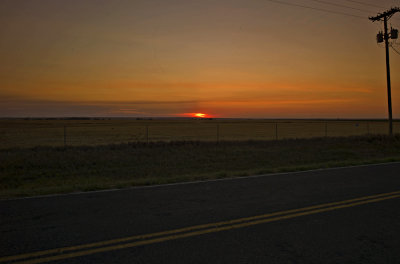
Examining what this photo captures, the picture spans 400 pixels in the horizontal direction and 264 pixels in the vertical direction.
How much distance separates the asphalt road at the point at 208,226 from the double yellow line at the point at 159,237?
2cm

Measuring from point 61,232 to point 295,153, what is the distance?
1747 cm

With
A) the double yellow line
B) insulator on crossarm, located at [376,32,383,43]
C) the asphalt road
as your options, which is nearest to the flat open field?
insulator on crossarm, located at [376,32,383,43]

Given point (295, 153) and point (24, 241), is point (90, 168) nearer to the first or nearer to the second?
point (24, 241)

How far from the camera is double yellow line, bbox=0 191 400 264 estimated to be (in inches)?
155

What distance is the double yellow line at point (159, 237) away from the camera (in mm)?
3926

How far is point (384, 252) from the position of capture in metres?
4.15

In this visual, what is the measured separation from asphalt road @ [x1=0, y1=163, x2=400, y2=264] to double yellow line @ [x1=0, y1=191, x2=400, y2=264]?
0.02m

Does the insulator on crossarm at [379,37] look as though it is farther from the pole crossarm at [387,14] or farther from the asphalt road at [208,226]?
the asphalt road at [208,226]

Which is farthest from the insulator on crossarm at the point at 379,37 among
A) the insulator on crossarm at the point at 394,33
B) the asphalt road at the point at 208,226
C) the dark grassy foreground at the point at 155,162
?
the asphalt road at the point at 208,226

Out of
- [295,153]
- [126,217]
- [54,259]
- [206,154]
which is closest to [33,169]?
[206,154]

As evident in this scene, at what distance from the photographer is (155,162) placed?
54.3 ft

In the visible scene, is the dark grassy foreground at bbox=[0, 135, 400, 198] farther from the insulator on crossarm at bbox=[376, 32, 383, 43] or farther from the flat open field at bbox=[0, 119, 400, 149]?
the insulator on crossarm at bbox=[376, 32, 383, 43]

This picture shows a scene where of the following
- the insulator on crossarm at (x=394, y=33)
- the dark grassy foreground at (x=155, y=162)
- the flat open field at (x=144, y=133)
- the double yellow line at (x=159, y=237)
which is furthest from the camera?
the flat open field at (x=144, y=133)

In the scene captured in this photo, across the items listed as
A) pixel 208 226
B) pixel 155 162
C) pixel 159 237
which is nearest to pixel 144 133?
pixel 155 162
